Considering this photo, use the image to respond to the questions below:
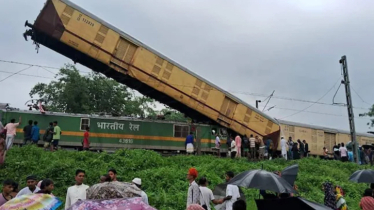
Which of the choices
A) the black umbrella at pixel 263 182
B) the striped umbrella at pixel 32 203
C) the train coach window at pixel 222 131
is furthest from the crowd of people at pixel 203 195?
the train coach window at pixel 222 131

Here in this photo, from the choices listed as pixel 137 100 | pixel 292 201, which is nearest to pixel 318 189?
pixel 292 201

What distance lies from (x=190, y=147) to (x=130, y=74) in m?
4.71

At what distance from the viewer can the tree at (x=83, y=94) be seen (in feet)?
126

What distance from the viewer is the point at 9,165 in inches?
482

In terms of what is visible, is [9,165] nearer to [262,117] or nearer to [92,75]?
[262,117]

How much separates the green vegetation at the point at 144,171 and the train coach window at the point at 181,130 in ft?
16.1

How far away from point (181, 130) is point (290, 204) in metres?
17.6

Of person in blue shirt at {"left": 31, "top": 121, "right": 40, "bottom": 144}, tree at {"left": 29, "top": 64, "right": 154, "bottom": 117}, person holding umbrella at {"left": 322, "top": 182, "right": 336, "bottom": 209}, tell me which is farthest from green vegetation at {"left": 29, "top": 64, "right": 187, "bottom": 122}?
person holding umbrella at {"left": 322, "top": 182, "right": 336, "bottom": 209}

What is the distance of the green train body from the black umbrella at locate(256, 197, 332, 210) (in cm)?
1545

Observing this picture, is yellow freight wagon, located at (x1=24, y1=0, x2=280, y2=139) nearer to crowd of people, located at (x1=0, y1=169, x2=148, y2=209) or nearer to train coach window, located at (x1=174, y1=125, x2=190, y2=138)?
train coach window, located at (x1=174, y1=125, x2=190, y2=138)

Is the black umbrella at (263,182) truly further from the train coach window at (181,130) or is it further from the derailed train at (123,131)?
the train coach window at (181,130)

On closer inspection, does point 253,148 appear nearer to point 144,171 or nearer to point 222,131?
point 222,131

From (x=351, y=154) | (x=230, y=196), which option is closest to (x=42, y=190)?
(x=230, y=196)

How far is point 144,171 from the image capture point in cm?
1300
